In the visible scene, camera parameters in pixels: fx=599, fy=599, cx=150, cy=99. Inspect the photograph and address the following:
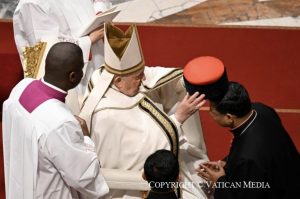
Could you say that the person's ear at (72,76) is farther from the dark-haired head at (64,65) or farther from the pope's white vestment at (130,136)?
the pope's white vestment at (130,136)

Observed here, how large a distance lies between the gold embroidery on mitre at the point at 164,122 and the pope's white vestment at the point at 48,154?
0.50 metres

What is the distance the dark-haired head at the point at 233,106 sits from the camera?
10.2 ft

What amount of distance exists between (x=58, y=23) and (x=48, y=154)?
1853mm

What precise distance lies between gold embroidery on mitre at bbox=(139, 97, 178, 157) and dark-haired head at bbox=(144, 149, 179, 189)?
1.71ft

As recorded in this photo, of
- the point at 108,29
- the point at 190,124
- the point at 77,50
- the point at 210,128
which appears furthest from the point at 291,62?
the point at 77,50

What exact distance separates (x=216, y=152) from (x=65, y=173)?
2.06 m

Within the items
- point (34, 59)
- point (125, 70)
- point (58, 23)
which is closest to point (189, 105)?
point (125, 70)

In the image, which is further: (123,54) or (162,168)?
(123,54)

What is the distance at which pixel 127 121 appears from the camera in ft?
11.7

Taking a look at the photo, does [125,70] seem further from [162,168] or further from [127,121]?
[162,168]

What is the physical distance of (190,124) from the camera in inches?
151

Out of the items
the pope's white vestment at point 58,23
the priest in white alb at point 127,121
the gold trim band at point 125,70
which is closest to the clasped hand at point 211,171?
the priest in white alb at point 127,121

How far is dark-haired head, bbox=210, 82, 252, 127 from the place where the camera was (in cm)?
311

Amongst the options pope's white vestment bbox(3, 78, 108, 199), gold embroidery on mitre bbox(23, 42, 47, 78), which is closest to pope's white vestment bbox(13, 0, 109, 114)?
gold embroidery on mitre bbox(23, 42, 47, 78)
